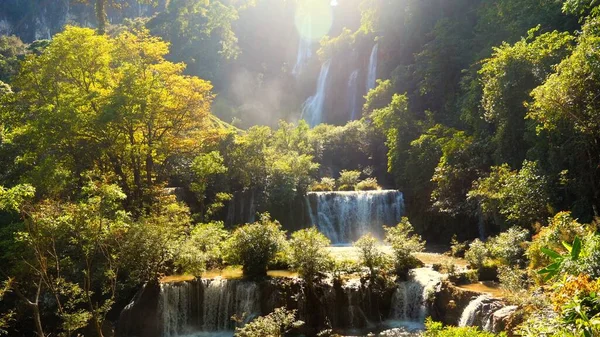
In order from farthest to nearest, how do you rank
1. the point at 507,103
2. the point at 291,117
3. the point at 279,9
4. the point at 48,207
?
the point at 279,9 → the point at 291,117 → the point at 507,103 → the point at 48,207

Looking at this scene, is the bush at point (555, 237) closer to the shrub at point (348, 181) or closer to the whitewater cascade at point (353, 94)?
the shrub at point (348, 181)

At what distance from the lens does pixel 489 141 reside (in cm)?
2264

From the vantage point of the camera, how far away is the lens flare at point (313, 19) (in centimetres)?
6869

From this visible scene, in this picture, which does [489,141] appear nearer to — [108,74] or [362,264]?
[362,264]

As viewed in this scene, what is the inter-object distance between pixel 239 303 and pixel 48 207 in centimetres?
741

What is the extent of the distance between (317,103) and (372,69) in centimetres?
935

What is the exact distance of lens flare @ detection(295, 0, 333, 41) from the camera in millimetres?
68688

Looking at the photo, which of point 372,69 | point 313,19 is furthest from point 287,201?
point 313,19

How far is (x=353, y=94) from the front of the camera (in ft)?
160

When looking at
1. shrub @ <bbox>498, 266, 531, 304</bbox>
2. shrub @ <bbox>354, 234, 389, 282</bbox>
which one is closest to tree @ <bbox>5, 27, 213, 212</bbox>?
shrub @ <bbox>354, 234, 389, 282</bbox>

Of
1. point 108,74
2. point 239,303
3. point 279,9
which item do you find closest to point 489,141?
point 239,303

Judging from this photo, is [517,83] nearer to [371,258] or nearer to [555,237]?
[555,237]

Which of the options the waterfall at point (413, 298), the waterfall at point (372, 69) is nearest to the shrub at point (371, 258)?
the waterfall at point (413, 298)

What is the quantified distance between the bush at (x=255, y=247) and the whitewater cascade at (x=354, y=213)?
11590mm
